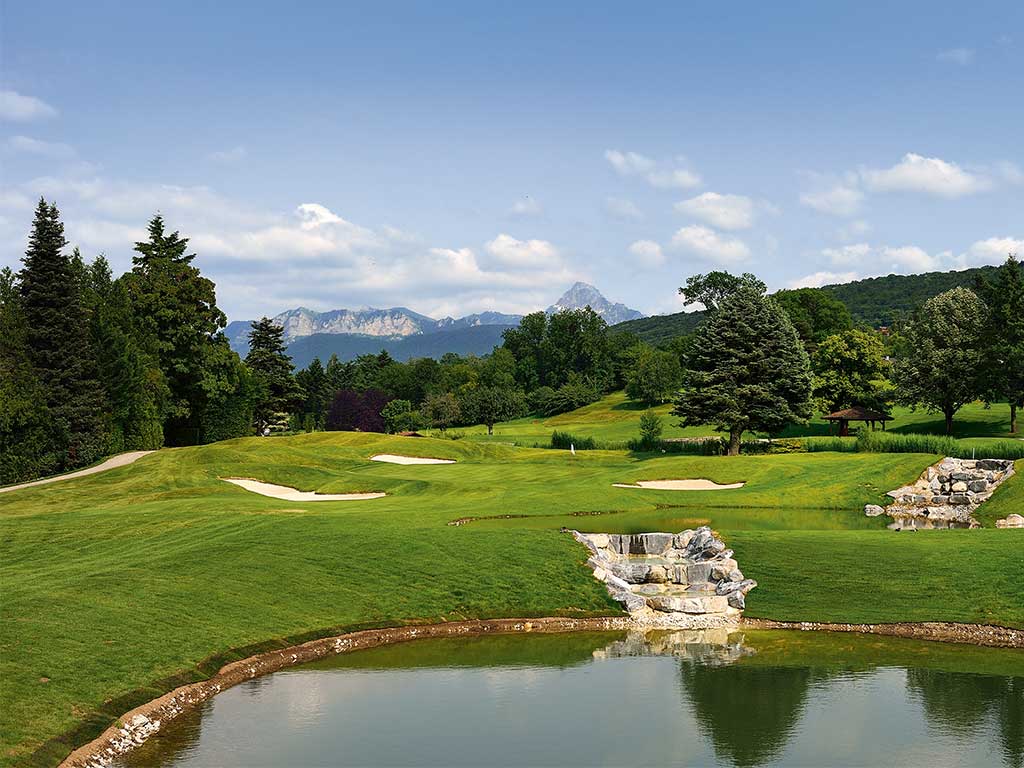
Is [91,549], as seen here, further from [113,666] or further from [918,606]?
[918,606]

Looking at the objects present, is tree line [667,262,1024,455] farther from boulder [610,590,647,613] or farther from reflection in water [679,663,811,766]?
reflection in water [679,663,811,766]

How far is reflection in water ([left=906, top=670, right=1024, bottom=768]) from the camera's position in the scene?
640 inches

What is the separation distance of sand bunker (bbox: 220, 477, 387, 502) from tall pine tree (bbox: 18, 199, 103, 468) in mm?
14636

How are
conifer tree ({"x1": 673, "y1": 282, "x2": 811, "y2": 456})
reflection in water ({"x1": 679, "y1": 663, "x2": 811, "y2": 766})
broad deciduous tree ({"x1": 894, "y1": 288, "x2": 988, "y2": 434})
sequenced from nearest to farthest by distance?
reflection in water ({"x1": 679, "y1": 663, "x2": 811, "y2": 766}) < conifer tree ({"x1": 673, "y1": 282, "x2": 811, "y2": 456}) < broad deciduous tree ({"x1": 894, "y1": 288, "x2": 988, "y2": 434})

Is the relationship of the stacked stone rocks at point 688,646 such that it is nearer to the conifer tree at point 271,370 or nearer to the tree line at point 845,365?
the tree line at point 845,365

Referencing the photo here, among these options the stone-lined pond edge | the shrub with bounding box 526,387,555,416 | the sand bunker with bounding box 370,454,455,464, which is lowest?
the stone-lined pond edge

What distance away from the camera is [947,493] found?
43.9 m

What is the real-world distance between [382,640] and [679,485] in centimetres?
2756

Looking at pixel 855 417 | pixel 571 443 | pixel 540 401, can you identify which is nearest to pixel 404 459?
pixel 571 443

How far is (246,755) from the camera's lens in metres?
15.3

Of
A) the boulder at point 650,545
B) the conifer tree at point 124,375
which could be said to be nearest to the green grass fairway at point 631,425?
the conifer tree at point 124,375

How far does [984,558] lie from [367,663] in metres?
18.0

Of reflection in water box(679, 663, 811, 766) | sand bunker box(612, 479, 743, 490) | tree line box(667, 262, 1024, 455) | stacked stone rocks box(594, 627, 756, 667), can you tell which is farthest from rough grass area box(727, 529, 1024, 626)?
tree line box(667, 262, 1024, 455)

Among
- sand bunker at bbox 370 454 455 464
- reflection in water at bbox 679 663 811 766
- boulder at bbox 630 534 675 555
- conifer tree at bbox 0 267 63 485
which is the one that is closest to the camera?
reflection in water at bbox 679 663 811 766
